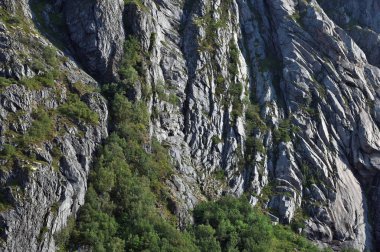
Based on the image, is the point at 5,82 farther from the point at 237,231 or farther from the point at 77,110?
the point at 237,231

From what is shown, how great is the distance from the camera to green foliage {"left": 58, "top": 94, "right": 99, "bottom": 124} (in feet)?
155

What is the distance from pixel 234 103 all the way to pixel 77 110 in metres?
20.0

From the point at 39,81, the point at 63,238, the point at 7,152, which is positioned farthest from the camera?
the point at 39,81

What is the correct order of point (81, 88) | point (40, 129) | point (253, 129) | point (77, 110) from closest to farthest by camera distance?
point (40, 129) → point (77, 110) → point (81, 88) → point (253, 129)

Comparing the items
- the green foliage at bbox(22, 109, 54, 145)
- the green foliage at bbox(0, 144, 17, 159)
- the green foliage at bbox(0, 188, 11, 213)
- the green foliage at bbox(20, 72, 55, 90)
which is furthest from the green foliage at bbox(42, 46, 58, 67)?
the green foliage at bbox(0, 188, 11, 213)

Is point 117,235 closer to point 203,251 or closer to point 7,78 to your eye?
point 203,251

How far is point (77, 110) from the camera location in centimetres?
4734

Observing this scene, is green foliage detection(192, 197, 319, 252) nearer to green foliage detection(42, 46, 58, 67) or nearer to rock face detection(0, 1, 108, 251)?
rock face detection(0, 1, 108, 251)

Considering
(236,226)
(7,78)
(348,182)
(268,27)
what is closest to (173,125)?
(236,226)

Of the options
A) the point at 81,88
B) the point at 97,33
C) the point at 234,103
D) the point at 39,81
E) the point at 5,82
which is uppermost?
the point at 97,33

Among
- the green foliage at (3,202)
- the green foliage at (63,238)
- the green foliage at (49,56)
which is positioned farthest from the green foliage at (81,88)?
the green foliage at (63,238)

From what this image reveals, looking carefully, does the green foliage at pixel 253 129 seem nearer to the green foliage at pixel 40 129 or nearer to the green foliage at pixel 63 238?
the green foliage at pixel 40 129

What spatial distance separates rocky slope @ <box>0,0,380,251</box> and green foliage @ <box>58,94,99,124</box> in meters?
0.67

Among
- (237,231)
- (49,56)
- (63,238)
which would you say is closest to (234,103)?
(237,231)
